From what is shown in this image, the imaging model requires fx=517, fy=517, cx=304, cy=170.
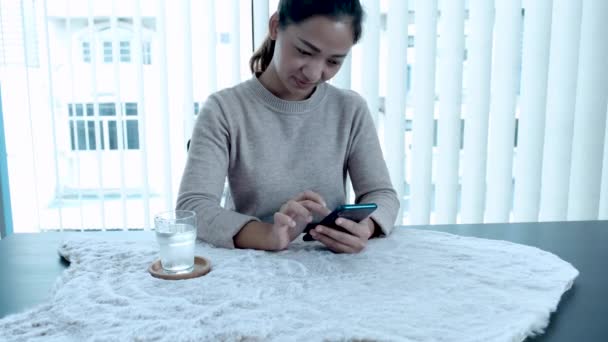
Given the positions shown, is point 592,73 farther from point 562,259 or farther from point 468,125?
point 562,259

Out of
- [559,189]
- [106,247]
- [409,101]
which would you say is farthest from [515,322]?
[559,189]

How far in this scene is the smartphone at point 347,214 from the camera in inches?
36.1

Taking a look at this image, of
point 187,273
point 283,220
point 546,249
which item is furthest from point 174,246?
point 546,249

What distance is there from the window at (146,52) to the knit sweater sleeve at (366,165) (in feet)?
3.33

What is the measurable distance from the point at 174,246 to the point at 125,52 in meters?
1.39

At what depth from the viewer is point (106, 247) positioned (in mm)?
961

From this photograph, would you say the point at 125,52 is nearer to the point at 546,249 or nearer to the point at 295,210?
the point at 295,210

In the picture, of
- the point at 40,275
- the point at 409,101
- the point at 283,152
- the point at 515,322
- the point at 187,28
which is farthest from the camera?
the point at 409,101

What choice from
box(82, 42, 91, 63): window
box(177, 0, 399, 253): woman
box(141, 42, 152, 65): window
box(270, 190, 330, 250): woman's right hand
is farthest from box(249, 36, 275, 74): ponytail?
box(82, 42, 91, 63): window

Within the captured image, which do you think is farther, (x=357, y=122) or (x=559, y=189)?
(x=559, y=189)

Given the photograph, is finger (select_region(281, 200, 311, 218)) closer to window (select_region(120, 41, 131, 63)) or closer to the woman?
the woman

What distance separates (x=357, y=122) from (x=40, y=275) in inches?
31.5

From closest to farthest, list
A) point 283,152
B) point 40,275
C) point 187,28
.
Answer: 1. point 40,275
2. point 283,152
3. point 187,28

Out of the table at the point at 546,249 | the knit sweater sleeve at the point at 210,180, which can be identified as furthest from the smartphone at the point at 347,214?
the table at the point at 546,249
